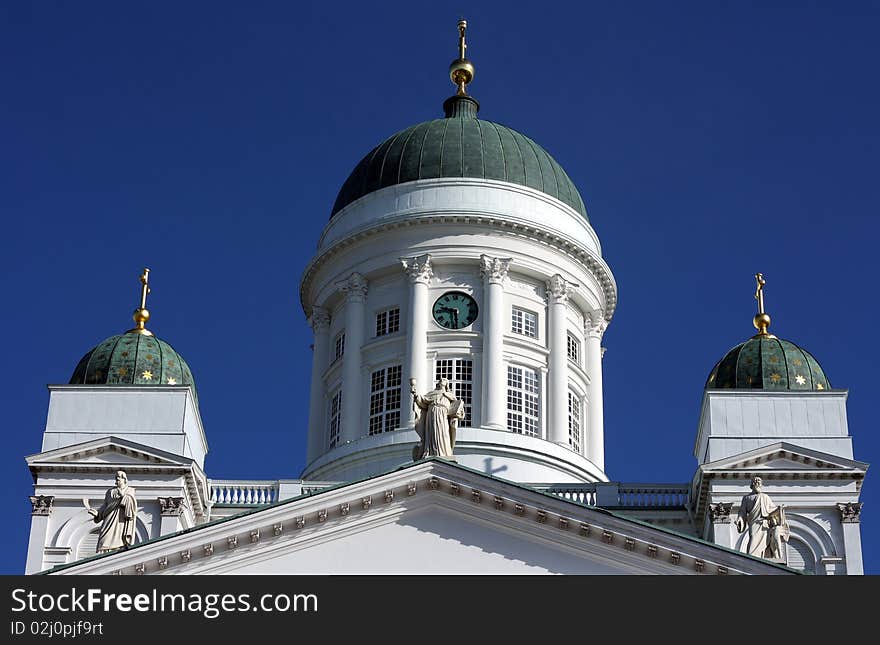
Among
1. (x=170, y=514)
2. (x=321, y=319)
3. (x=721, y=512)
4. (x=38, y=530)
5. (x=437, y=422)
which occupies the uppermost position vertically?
(x=321, y=319)

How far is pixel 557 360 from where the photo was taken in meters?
70.4

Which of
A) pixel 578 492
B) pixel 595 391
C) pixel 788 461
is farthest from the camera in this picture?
pixel 595 391

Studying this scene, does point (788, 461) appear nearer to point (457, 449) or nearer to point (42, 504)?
point (457, 449)

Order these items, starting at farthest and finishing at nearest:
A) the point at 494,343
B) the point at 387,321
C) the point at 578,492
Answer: the point at 387,321 → the point at 494,343 → the point at 578,492

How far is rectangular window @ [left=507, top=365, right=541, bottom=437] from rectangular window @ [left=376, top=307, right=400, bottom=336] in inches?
160

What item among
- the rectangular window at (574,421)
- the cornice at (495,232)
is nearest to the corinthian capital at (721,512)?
the rectangular window at (574,421)

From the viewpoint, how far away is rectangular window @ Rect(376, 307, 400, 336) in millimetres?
71250

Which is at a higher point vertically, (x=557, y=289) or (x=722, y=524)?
(x=557, y=289)

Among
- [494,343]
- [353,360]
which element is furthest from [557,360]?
[353,360]

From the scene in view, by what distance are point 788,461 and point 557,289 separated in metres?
12.5

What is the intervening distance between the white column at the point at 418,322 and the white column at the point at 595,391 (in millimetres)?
5917

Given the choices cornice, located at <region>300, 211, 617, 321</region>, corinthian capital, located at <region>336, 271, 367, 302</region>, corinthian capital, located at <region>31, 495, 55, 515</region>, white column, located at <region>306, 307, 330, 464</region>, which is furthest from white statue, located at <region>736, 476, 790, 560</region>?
corinthian capital, located at <region>336, 271, 367, 302</region>
